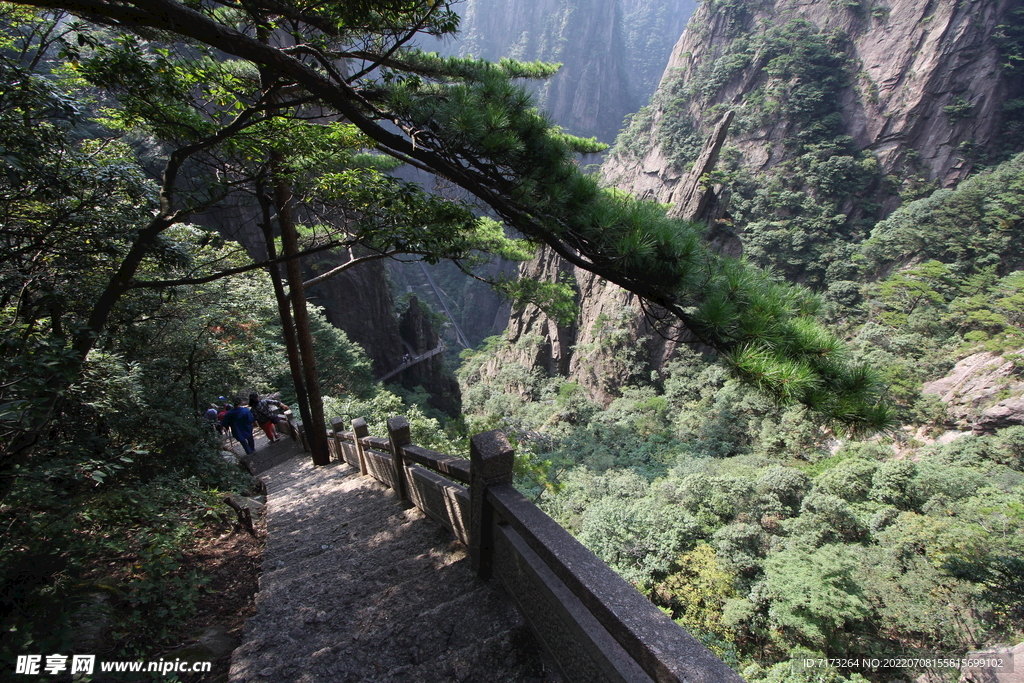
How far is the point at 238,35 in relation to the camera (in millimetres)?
2088

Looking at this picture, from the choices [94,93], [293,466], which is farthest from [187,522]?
[94,93]

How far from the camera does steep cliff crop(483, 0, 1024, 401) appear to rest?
22.4 metres

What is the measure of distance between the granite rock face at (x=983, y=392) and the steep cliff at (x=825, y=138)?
6743 mm

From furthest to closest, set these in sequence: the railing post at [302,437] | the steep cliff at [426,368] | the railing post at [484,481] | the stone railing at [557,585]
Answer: the steep cliff at [426,368] → the railing post at [302,437] → the railing post at [484,481] → the stone railing at [557,585]

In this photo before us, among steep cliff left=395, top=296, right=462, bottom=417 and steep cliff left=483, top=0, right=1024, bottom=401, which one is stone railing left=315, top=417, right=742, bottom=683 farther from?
steep cliff left=395, top=296, right=462, bottom=417

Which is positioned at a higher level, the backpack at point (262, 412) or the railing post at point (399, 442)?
the backpack at point (262, 412)

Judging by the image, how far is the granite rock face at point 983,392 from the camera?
12.3 metres

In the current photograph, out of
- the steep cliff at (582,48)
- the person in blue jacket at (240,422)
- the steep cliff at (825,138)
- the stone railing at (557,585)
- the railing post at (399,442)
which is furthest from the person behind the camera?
the steep cliff at (582,48)

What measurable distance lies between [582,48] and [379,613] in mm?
78919

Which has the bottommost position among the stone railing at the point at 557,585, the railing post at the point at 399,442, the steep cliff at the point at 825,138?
the stone railing at the point at 557,585

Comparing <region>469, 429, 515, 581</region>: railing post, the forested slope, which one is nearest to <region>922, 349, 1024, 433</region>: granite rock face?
the forested slope

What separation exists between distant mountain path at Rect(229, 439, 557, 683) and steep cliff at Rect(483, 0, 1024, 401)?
19395 millimetres

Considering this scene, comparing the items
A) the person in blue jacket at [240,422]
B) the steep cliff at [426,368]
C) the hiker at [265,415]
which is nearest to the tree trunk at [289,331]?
the person in blue jacket at [240,422]

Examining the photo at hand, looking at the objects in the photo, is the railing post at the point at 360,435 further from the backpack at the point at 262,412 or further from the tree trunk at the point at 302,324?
the backpack at the point at 262,412
